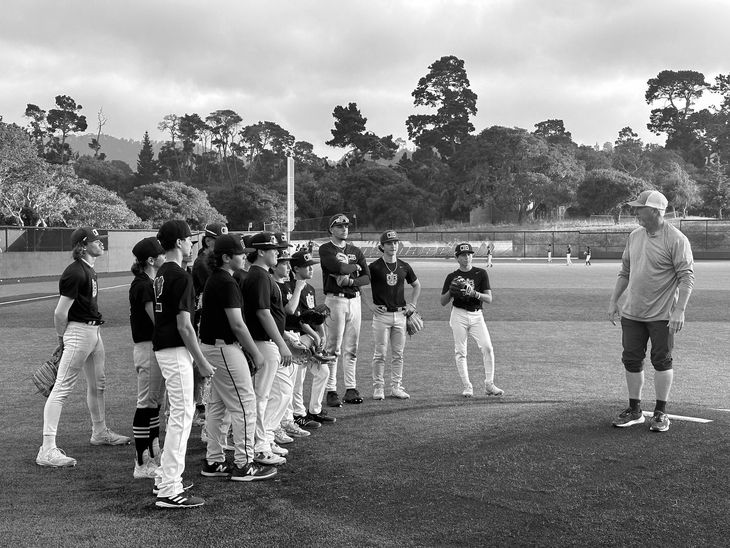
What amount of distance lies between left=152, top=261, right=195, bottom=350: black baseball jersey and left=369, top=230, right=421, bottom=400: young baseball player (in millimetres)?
4059

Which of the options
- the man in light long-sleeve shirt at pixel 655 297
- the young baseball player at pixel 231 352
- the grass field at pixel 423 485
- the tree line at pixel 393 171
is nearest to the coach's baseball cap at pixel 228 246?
the young baseball player at pixel 231 352

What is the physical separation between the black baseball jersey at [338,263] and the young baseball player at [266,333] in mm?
2055

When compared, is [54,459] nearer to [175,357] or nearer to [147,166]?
[175,357]

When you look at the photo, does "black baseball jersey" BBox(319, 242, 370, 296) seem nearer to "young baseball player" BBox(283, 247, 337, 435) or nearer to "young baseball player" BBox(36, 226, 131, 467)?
"young baseball player" BBox(283, 247, 337, 435)

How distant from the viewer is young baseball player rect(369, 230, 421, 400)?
8.59m

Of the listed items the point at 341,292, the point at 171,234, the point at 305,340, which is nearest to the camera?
the point at 171,234

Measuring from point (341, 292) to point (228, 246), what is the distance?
10.2ft

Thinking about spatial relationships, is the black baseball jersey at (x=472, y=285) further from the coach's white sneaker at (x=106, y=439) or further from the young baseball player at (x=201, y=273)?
the coach's white sneaker at (x=106, y=439)

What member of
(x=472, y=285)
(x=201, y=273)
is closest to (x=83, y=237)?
(x=201, y=273)

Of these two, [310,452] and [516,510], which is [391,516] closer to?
[516,510]


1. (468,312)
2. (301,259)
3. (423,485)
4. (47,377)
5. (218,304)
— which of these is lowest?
(423,485)

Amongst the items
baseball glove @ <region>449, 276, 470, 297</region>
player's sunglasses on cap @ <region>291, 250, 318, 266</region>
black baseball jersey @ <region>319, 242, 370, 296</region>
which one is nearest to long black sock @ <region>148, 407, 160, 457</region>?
player's sunglasses on cap @ <region>291, 250, 318, 266</region>

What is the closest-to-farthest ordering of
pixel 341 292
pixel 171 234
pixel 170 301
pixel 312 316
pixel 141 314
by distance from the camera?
pixel 170 301
pixel 171 234
pixel 141 314
pixel 312 316
pixel 341 292

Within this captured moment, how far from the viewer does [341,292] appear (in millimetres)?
8180
